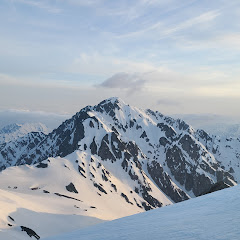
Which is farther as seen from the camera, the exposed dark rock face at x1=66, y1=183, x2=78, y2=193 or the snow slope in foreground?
the exposed dark rock face at x1=66, y1=183, x2=78, y2=193

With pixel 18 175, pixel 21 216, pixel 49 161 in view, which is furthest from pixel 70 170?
pixel 21 216

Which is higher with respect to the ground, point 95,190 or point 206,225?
point 206,225

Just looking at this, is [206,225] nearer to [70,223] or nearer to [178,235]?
[178,235]

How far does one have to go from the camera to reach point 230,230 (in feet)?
41.6

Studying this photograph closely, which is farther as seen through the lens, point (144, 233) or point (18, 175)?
point (18, 175)

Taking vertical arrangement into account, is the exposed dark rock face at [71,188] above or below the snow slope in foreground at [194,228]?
below

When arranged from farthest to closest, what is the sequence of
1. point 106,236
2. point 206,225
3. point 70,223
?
1. point 70,223
2. point 106,236
3. point 206,225

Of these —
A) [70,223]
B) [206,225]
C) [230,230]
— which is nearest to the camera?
[230,230]

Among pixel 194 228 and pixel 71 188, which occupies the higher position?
→ pixel 194 228

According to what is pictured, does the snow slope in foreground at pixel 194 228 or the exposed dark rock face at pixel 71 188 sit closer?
the snow slope in foreground at pixel 194 228

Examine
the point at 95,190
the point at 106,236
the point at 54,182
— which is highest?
the point at 106,236

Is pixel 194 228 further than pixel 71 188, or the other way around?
pixel 71 188

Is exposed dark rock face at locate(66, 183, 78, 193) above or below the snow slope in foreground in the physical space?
below

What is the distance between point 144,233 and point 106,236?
2322 millimetres
